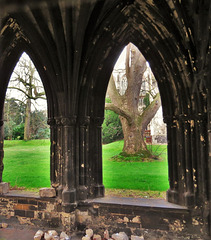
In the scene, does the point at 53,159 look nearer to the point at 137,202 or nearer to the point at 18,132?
the point at 137,202

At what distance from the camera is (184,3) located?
11.2ft

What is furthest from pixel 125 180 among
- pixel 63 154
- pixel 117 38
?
pixel 117 38

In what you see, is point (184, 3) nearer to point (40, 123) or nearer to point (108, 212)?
point (108, 212)

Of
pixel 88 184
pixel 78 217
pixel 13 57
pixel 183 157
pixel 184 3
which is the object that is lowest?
pixel 78 217

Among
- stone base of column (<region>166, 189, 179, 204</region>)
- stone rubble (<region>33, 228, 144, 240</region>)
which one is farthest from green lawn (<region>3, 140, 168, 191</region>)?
stone rubble (<region>33, 228, 144, 240</region>)

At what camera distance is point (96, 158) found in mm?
4480

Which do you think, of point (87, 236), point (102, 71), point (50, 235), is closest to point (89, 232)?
point (87, 236)

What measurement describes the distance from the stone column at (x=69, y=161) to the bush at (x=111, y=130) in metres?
6.52

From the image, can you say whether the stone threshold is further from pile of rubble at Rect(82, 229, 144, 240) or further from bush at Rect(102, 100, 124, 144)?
bush at Rect(102, 100, 124, 144)

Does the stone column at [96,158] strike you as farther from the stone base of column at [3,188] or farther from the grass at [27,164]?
the grass at [27,164]

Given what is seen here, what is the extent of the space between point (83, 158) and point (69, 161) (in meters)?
0.31

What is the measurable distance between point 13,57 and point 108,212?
13.7 ft

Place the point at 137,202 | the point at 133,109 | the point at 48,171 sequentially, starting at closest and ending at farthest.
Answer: the point at 137,202, the point at 48,171, the point at 133,109

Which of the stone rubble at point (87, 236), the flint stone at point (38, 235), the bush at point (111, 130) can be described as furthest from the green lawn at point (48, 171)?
the flint stone at point (38, 235)
